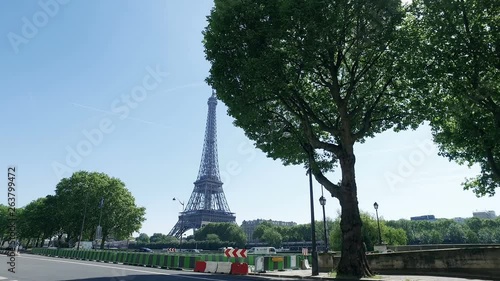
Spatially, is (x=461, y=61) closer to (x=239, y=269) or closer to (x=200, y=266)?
(x=239, y=269)

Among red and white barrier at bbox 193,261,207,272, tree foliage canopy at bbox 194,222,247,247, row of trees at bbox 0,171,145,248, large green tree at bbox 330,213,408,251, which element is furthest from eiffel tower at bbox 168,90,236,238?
red and white barrier at bbox 193,261,207,272

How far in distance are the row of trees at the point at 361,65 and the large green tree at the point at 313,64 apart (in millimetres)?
54

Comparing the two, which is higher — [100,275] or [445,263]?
[445,263]

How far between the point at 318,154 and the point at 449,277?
36.0ft

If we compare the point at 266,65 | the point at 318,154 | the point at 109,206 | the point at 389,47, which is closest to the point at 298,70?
the point at 266,65

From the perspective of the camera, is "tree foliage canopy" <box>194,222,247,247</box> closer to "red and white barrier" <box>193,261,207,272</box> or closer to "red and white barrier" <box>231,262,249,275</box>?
"red and white barrier" <box>193,261,207,272</box>

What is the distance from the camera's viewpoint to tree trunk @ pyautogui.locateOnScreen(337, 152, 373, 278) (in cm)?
1719

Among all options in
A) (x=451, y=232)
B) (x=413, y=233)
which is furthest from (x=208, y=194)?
(x=451, y=232)

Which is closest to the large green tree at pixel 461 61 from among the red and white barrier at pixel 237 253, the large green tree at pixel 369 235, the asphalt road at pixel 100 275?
the asphalt road at pixel 100 275

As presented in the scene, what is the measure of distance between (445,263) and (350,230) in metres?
4.98

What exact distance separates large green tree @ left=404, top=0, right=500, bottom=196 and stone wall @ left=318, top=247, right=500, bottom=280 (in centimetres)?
493

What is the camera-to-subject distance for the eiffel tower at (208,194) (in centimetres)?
13738

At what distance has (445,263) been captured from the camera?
1752 cm

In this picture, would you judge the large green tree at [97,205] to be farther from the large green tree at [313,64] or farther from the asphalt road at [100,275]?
the large green tree at [313,64]
